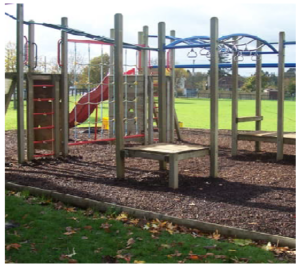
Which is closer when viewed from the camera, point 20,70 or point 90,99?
point 20,70

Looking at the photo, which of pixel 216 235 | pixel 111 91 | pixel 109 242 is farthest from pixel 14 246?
pixel 111 91

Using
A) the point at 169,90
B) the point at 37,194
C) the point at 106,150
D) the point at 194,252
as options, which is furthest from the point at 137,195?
the point at 169,90

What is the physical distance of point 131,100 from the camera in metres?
14.0

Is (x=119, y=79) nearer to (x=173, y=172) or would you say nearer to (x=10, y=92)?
(x=173, y=172)

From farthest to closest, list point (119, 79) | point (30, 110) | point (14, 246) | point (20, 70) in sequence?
point (30, 110) < point (20, 70) < point (119, 79) < point (14, 246)

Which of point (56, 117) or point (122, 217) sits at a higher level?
point (56, 117)

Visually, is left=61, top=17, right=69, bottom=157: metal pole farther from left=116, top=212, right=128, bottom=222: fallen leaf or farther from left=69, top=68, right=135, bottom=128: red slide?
left=116, top=212, right=128, bottom=222: fallen leaf

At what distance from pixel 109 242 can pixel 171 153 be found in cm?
288

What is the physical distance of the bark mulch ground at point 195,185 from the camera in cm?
604

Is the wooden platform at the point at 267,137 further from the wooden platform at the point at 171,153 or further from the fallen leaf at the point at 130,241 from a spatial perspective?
the fallen leaf at the point at 130,241

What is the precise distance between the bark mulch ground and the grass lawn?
666 millimetres

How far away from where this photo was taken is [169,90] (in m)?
13.5

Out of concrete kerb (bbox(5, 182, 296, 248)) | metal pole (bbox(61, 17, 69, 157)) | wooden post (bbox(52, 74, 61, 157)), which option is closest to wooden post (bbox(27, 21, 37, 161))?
wooden post (bbox(52, 74, 61, 157))

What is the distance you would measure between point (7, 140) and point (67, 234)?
30.5 feet
